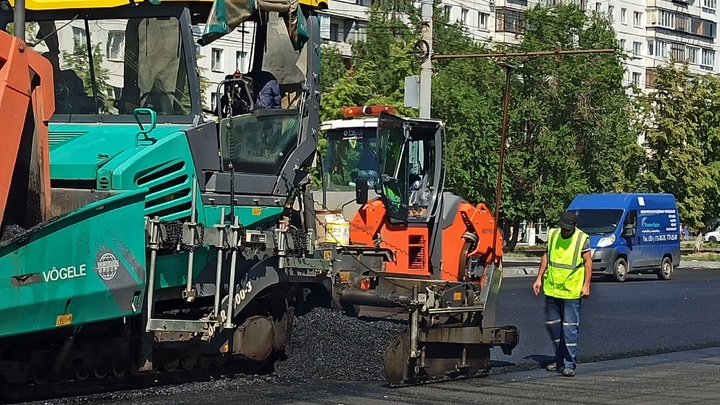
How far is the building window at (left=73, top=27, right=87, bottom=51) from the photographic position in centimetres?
942

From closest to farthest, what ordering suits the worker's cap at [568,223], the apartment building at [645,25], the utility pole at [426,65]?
1. the worker's cap at [568,223]
2. the utility pole at [426,65]
3. the apartment building at [645,25]

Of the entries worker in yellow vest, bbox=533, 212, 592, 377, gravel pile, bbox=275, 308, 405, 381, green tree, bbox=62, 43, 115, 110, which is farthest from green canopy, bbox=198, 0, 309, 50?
worker in yellow vest, bbox=533, 212, 592, 377

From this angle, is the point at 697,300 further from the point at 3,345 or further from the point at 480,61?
the point at 480,61

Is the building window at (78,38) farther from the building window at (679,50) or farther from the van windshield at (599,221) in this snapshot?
the building window at (679,50)

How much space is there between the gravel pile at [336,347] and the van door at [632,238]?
70.2 feet

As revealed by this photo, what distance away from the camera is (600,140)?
4797 cm

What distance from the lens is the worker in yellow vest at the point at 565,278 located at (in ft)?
38.2

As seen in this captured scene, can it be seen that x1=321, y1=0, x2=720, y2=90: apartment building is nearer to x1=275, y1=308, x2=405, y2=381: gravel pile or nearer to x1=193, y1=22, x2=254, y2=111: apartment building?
x1=275, y1=308, x2=405, y2=381: gravel pile

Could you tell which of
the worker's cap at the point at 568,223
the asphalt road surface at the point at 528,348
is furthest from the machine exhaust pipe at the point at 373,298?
the worker's cap at the point at 568,223

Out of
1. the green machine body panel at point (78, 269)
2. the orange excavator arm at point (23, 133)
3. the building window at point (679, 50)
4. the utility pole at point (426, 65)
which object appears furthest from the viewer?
the building window at point (679, 50)

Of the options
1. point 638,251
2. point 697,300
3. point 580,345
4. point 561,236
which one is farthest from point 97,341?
point 638,251

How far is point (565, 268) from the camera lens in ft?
38.5

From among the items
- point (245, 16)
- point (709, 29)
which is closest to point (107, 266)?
point (245, 16)

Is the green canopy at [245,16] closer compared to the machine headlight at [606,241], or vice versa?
the green canopy at [245,16]
